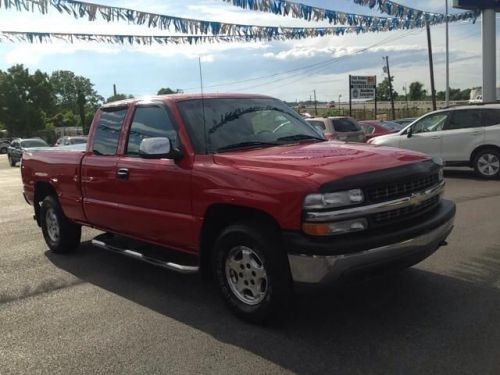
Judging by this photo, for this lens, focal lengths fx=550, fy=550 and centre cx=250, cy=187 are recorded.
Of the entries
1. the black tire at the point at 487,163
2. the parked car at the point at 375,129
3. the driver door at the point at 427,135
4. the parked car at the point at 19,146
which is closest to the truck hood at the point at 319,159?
the black tire at the point at 487,163

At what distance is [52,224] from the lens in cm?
716

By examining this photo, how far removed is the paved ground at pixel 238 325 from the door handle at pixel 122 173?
1.10m

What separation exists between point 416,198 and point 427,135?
9891 mm

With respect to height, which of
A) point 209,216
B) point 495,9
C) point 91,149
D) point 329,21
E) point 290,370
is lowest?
point 290,370

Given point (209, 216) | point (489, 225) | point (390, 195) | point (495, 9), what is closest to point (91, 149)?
point (209, 216)

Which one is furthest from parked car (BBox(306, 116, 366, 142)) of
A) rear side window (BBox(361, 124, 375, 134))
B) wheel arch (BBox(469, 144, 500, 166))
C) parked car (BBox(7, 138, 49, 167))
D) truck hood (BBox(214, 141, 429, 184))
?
parked car (BBox(7, 138, 49, 167))

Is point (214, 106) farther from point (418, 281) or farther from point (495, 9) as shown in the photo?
point (495, 9)

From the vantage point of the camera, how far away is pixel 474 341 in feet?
12.6

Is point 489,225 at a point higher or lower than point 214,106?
lower

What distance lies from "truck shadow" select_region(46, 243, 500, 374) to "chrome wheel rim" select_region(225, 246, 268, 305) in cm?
24

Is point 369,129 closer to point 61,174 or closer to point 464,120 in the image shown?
point 464,120

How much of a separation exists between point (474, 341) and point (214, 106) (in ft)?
9.79

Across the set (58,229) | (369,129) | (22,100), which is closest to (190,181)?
(58,229)

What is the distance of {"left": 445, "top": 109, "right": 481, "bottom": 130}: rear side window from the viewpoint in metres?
12.8
